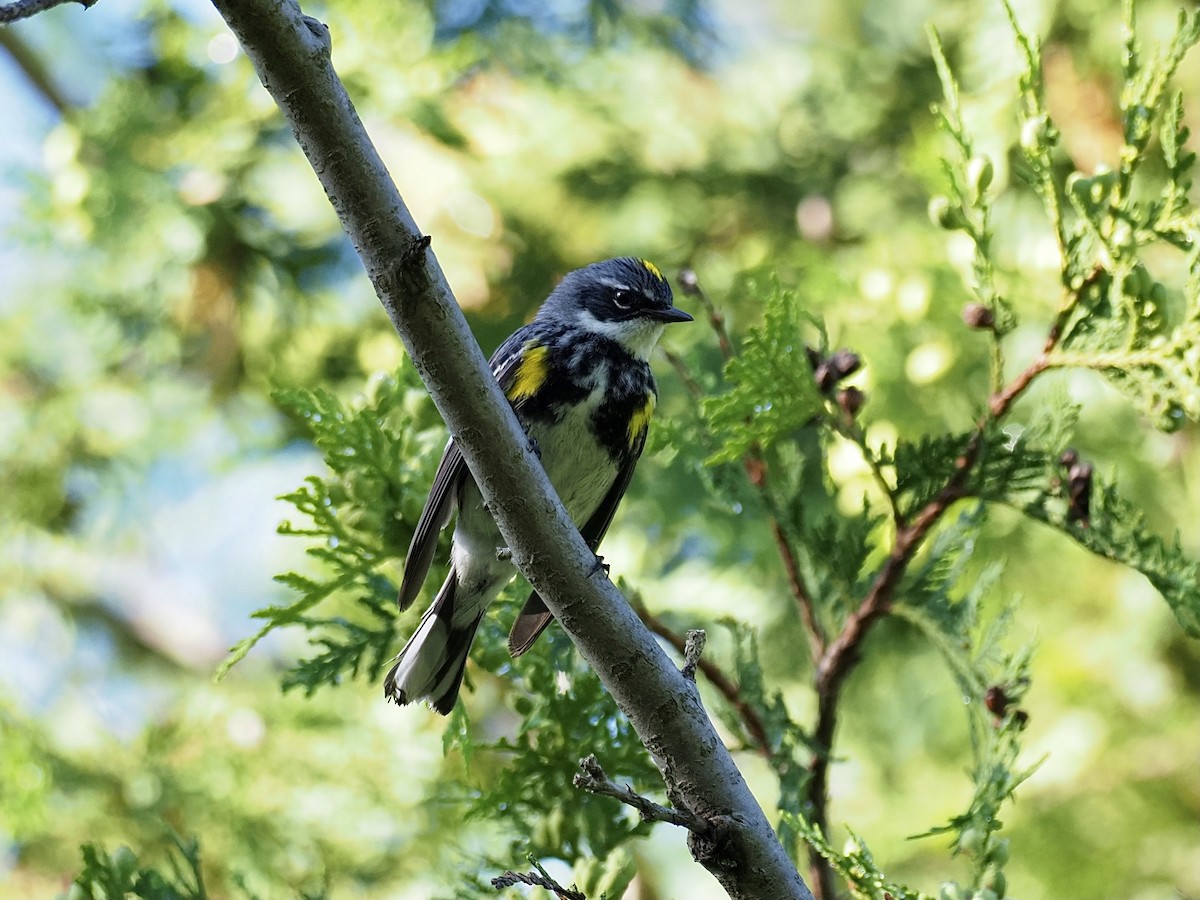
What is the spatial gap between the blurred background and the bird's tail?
568 millimetres

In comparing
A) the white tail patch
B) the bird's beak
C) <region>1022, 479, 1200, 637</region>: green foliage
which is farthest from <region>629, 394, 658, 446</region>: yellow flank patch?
<region>1022, 479, 1200, 637</region>: green foliage

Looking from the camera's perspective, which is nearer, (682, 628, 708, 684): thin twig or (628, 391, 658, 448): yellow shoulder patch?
(682, 628, 708, 684): thin twig

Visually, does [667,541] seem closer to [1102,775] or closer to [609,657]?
[1102,775]

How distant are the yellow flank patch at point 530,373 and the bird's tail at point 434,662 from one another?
0.51 m

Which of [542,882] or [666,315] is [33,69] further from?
[542,882]

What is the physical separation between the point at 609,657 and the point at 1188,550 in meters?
2.27

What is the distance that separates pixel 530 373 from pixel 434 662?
70cm

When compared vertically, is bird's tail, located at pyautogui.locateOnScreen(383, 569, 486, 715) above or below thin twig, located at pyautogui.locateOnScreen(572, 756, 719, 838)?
above

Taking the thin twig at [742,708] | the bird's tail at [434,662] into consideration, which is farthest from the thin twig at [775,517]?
the bird's tail at [434,662]

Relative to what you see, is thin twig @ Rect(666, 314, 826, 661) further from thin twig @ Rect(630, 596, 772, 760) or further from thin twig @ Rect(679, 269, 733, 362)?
thin twig @ Rect(630, 596, 772, 760)

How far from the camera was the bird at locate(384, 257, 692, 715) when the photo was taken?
8.36ft

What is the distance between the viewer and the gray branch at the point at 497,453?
1575 millimetres

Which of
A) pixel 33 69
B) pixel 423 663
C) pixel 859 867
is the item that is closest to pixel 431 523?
pixel 423 663

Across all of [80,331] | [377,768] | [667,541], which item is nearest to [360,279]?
[80,331]
